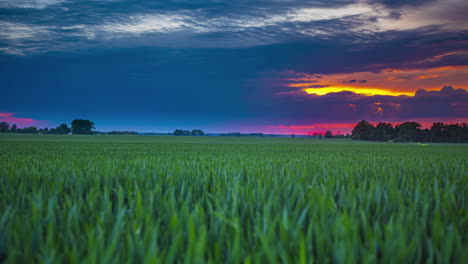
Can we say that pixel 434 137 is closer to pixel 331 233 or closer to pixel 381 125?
pixel 381 125

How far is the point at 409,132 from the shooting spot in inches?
3425

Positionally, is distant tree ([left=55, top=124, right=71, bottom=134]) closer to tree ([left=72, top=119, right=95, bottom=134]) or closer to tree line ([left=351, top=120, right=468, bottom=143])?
tree ([left=72, top=119, right=95, bottom=134])

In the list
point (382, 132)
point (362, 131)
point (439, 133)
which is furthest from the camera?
point (362, 131)

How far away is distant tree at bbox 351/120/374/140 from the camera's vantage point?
9369cm

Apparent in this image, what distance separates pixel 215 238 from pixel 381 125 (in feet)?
346

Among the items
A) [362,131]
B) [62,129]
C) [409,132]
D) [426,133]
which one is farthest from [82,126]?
[426,133]

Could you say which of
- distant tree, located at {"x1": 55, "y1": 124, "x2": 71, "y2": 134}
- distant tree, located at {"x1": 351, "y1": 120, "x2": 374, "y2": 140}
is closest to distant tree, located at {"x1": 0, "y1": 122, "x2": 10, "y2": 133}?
distant tree, located at {"x1": 55, "y1": 124, "x2": 71, "y2": 134}

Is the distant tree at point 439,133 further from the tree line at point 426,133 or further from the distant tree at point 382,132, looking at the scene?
the distant tree at point 382,132

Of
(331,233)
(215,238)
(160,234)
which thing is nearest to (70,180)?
(160,234)

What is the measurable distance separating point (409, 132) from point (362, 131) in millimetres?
13437

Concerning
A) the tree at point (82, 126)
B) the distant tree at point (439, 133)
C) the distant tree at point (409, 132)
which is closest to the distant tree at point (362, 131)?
the distant tree at point (409, 132)

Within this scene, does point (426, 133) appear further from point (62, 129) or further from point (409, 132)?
point (62, 129)

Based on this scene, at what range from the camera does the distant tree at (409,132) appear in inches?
3383

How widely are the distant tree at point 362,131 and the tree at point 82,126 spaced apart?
88.6 metres
